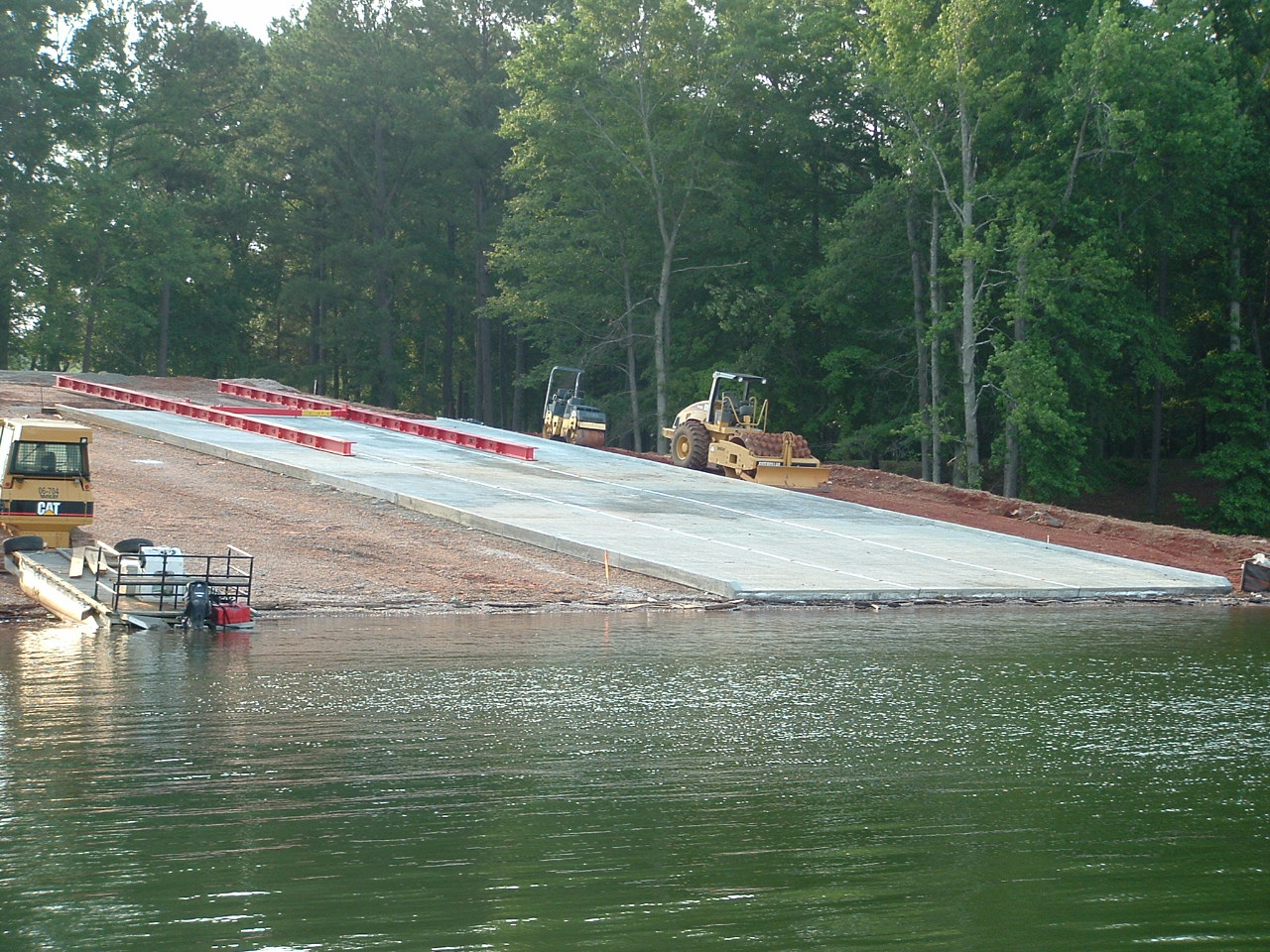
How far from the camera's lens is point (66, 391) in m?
48.3

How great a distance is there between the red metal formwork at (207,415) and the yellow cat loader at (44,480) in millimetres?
12253

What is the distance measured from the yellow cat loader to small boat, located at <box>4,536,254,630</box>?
210 cm

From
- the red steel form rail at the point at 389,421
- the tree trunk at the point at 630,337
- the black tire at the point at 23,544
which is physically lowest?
the black tire at the point at 23,544

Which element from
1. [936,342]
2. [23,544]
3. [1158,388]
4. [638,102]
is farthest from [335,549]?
[1158,388]

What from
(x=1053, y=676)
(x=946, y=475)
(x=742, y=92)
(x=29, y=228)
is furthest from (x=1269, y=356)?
(x=29, y=228)

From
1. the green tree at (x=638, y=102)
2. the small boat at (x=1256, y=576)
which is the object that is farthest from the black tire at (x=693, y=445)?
the green tree at (x=638, y=102)

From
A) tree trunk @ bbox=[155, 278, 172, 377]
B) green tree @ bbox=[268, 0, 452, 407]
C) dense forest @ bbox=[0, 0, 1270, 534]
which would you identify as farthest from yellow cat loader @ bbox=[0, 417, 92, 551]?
green tree @ bbox=[268, 0, 452, 407]

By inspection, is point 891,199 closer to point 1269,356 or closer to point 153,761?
point 1269,356

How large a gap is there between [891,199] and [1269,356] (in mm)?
15267

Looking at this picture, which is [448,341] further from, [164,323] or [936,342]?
[936,342]

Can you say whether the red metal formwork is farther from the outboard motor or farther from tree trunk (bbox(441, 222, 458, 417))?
tree trunk (bbox(441, 222, 458, 417))

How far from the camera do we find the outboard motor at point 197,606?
19.6 m

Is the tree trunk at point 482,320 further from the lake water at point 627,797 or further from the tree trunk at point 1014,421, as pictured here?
the lake water at point 627,797

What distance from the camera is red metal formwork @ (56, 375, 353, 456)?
3756 cm
